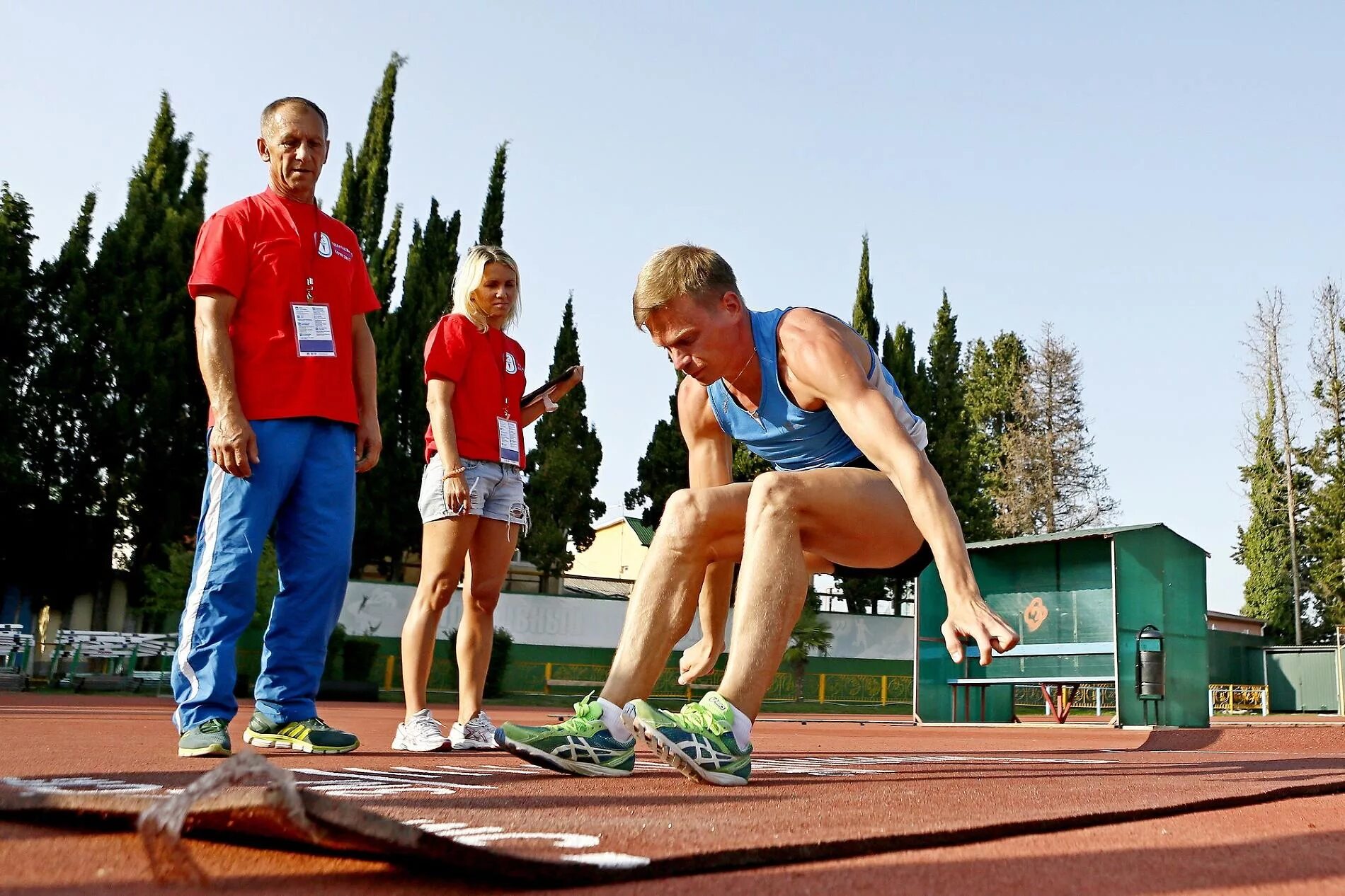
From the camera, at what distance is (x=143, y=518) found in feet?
77.2

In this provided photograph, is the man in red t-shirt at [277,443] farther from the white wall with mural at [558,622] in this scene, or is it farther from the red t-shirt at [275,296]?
the white wall with mural at [558,622]

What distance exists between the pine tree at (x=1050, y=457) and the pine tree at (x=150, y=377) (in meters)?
30.7

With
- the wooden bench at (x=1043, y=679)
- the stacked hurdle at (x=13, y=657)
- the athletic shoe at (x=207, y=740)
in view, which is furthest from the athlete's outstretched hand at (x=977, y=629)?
the stacked hurdle at (x=13, y=657)

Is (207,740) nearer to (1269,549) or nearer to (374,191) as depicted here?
(374,191)

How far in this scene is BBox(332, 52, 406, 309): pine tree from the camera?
30.0 meters

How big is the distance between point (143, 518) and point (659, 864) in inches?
963

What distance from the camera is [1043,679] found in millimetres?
13391

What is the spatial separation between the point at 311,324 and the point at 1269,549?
4434 centimetres

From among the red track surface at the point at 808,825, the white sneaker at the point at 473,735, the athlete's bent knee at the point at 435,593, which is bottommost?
the white sneaker at the point at 473,735

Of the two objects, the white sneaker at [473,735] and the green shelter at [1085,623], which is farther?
the green shelter at [1085,623]

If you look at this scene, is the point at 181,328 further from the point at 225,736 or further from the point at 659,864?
the point at 659,864

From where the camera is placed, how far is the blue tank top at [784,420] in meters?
3.07

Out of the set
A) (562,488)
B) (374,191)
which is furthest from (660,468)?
(374,191)

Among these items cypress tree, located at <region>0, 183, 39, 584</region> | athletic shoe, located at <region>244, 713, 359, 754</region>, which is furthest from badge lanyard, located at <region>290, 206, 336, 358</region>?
cypress tree, located at <region>0, 183, 39, 584</region>
